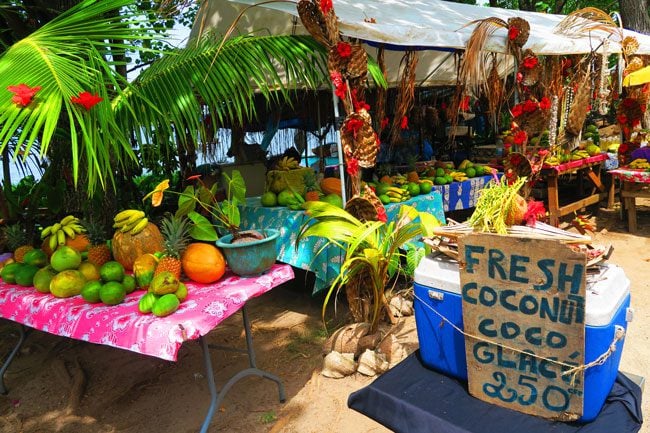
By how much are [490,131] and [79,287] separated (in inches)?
408

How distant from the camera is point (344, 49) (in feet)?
10.1

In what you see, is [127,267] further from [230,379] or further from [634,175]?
[634,175]

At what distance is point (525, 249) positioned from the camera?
132 cm

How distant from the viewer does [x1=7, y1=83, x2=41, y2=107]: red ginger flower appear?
1843 mm

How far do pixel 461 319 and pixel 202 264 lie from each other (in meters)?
1.34

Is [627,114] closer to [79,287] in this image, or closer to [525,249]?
[525,249]

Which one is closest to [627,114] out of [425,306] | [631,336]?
[631,336]

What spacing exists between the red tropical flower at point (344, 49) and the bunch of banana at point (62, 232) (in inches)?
79.1

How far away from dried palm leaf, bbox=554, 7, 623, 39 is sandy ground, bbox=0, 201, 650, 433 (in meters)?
2.78

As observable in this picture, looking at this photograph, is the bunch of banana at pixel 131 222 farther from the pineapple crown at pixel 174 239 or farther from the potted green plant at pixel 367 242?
the potted green plant at pixel 367 242

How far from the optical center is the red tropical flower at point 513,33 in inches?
150

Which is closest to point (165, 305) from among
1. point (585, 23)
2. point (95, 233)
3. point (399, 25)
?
point (95, 233)

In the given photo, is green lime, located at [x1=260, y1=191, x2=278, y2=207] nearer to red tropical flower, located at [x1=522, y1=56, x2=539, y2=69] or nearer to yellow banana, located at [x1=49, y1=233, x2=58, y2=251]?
yellow banana, located at [x1=49, y1=233, x2=58, y2=251]

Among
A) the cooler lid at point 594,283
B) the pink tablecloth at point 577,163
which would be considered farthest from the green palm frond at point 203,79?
the pink tablecloth at point 577,163
